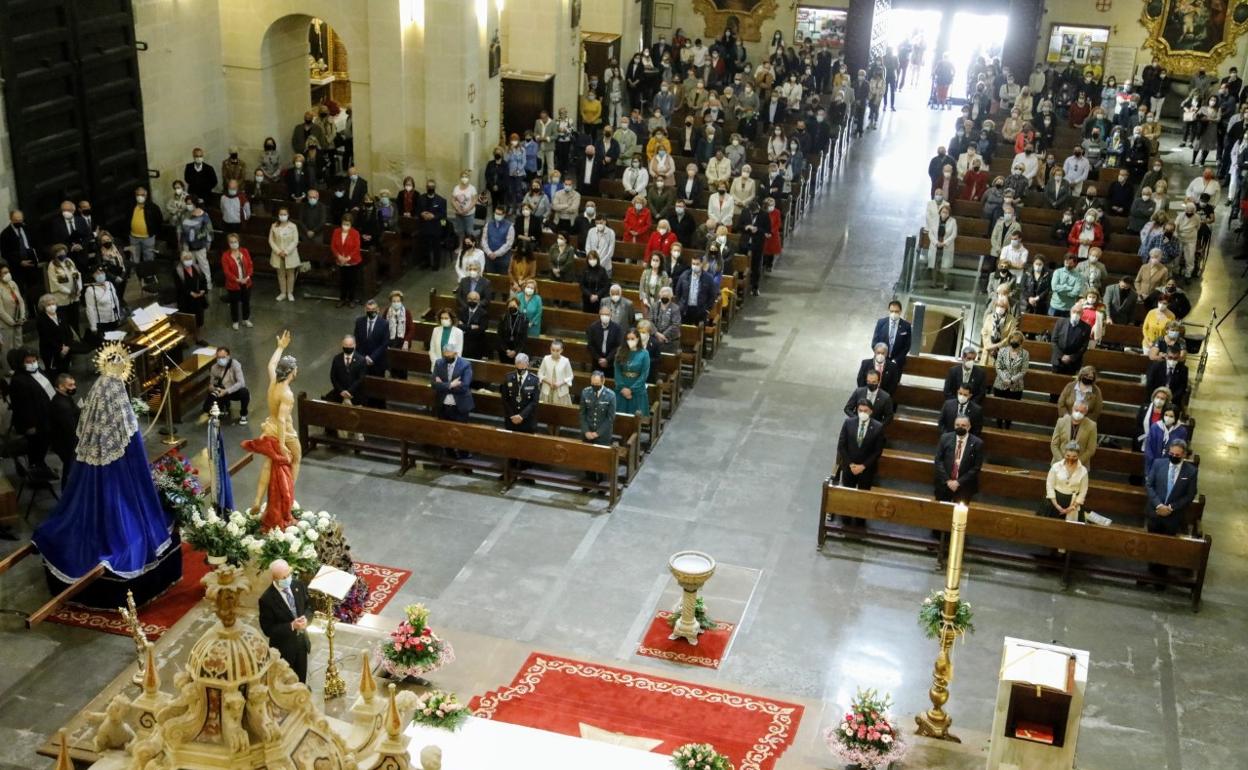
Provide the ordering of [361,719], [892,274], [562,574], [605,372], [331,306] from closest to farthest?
[361,719] < [562,574] < [605,372] < [331,306] < [892,274]

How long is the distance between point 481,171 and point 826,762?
16333mm

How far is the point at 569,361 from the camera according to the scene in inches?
670

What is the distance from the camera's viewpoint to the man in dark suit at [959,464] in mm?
14383

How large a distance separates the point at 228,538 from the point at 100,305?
7.60 meters

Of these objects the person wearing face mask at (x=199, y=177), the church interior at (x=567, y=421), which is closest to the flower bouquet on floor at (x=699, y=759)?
the church interior at (x=567, y=421)

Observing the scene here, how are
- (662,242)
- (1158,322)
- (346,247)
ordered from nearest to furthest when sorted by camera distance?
1. (1158,322)
2. (346,247)
3. (662,242)

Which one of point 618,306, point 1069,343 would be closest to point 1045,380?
point 1069,343

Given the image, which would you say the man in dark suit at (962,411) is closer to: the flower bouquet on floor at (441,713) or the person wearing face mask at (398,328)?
the person wearing face mask at (398,328)

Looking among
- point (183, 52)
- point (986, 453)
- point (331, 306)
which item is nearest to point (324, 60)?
point (183, 52)

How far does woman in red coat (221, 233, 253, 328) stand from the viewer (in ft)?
61.9

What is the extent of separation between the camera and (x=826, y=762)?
10859 millimetres

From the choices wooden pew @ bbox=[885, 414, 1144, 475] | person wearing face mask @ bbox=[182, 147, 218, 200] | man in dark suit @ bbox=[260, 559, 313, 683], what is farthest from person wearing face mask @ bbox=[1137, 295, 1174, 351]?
person wearing face mask @ bbox=[182, 147, 218, 200]

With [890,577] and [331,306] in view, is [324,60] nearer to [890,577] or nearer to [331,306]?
[331,306]

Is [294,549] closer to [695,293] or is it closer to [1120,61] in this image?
[695,293]
